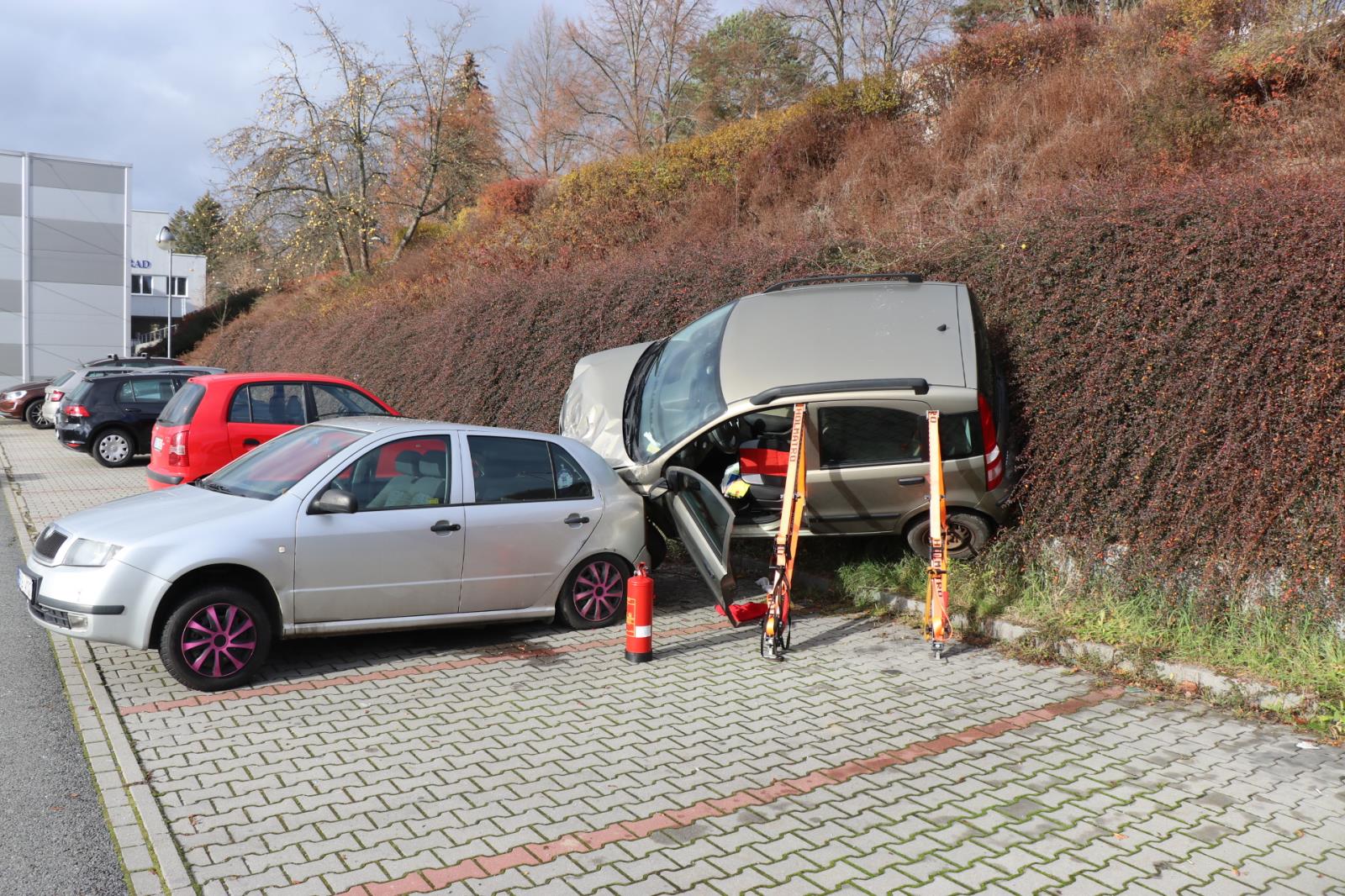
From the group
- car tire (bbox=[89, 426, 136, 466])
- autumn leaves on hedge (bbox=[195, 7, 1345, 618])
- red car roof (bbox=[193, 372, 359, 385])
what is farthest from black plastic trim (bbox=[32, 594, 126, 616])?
car tire (bbox=[89, 426, 136, 466])

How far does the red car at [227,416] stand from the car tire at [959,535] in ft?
21.7

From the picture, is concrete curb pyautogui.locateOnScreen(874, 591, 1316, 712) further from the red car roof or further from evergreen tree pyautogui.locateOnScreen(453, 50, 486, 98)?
evergreen tree pyautogui.locateOnScreen(453, 50, 486, 98)

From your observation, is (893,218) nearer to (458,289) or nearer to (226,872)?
(458,289)

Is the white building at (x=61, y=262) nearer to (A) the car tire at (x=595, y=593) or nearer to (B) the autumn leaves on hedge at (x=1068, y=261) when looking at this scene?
(B) the autumn leaves on hedge at (x=1068, y=261)

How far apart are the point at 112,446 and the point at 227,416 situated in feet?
24.9

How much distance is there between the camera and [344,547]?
20.6 ft

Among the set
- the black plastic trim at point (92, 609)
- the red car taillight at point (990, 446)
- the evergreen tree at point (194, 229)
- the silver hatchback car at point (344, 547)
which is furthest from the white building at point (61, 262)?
the red car taillight at point (990, 446)

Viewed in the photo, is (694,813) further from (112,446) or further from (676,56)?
(676,56)

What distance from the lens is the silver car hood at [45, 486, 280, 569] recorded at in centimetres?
579

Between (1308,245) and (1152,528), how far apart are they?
1.99 metres

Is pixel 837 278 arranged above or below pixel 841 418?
above

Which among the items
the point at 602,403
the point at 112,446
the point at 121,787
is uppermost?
the point at 602,403

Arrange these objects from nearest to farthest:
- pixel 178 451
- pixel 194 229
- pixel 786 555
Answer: pixel 786 555 < pixel 178 451 < pixel 194 229

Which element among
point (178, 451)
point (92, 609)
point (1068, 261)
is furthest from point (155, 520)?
point (1068, 261)
